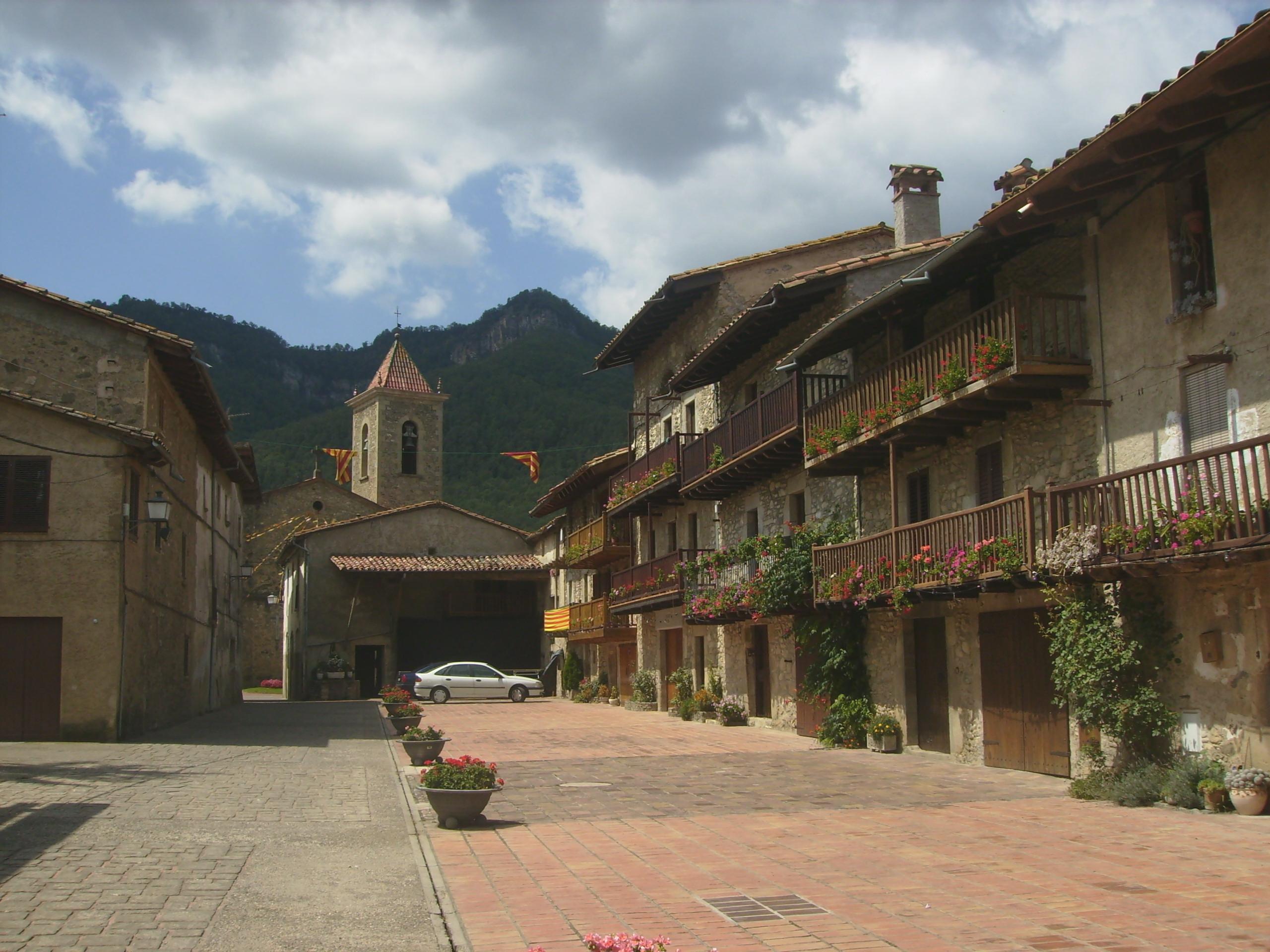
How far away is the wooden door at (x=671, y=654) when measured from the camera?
33.1 m

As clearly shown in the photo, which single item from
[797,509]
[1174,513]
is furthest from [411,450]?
[1174,513]

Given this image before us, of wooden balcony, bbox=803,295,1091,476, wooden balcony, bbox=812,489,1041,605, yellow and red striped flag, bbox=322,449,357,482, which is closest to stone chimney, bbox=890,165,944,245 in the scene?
wooden balcony, bbox=803,295,1091,476

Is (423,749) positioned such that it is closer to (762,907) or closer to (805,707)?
(805,707)

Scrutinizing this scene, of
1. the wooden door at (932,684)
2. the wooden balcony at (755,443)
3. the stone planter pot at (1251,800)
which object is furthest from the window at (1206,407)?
the wooden balcony at (755,443)

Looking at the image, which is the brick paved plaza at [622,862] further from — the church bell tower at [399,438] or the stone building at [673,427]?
the church bell tower at [399,438]

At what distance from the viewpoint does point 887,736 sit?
19.3m

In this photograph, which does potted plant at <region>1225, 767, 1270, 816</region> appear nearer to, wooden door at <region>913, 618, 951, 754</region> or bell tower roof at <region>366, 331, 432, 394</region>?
wooden door at <region>913, 618, 951, 754</region>

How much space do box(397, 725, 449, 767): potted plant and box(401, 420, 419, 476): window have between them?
159ft

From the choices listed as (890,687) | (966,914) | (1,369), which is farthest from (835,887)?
(1,369)

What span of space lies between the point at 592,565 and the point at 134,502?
2167 centimetres

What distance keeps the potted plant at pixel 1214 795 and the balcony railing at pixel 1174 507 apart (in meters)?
2.32

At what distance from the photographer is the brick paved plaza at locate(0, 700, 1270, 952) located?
708 cm

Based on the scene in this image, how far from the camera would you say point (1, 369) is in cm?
2238

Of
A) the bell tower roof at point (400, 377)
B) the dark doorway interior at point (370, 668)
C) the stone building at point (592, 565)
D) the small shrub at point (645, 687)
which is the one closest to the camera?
the small shrub at point (645, 687)
